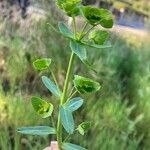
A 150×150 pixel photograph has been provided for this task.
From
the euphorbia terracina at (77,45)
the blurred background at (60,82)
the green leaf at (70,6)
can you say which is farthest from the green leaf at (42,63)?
the blurred background at (60,82)

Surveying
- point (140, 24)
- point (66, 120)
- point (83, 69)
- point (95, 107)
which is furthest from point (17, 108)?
point (140, 24)

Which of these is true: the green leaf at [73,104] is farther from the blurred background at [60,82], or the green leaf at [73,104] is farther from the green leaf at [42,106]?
the blurred background at [60,82]

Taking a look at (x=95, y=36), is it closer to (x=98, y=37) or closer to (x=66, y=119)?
(x=98, y=37)

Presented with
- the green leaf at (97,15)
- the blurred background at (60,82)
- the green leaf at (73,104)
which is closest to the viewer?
the green leaf at (97,15)

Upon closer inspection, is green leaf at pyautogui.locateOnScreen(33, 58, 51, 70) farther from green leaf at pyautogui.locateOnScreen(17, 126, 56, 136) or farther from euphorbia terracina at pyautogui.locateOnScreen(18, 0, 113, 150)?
green leaf at pyautogui.locateOnScreen(17, 126, 56, 136)

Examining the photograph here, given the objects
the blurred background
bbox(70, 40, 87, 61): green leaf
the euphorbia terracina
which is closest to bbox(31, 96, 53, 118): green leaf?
the euphorbia terracina

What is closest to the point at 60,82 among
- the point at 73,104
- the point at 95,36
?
the point at 73,104
